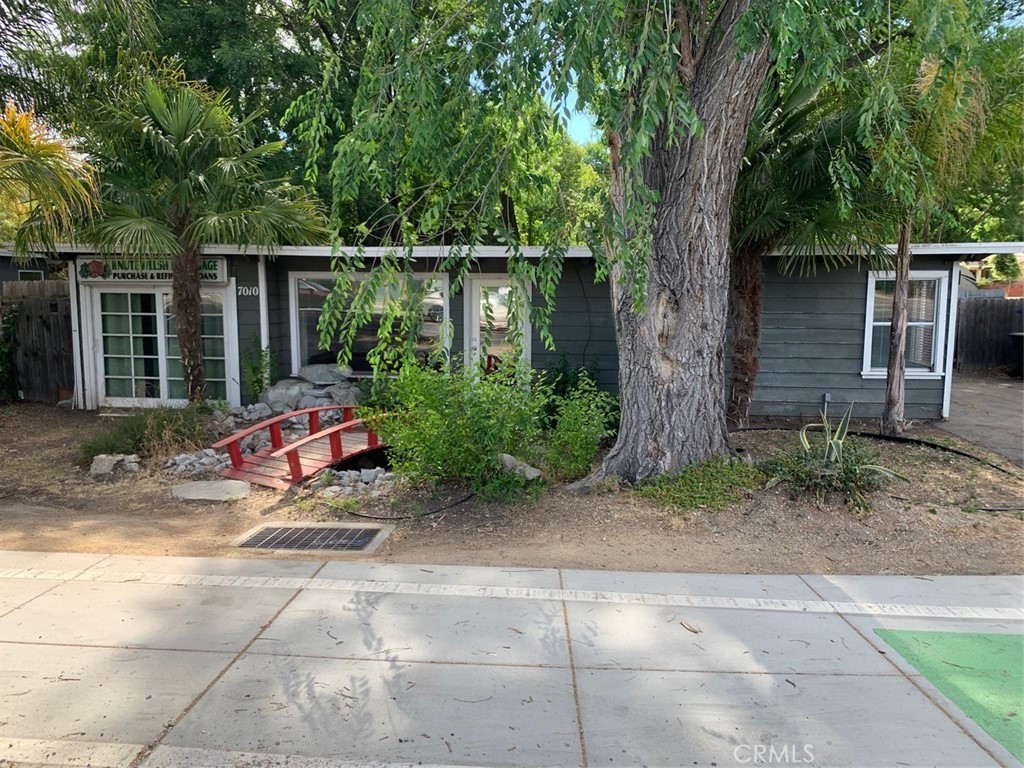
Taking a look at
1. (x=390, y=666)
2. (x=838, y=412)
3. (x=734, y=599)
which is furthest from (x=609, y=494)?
(x=838, y=412)

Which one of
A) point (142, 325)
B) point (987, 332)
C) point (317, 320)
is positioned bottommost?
point (987, 332)

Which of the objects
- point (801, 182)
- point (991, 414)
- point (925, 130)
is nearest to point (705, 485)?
point (801, 182)

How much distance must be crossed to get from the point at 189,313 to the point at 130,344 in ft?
8.81

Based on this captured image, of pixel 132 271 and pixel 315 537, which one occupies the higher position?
pixel 132 271

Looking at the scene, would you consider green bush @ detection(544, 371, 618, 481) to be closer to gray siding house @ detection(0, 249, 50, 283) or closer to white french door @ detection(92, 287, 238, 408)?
white french door @ detection(92, 287, 238, 408)

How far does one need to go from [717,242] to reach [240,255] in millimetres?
8318

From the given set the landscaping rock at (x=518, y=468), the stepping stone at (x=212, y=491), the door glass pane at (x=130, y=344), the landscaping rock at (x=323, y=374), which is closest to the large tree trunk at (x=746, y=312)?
the landscaping rock at (x=518, y=468)

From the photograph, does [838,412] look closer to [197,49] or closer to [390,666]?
[390,666]

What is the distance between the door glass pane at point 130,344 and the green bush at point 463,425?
717 centimetres

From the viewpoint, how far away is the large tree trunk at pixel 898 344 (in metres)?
9.36

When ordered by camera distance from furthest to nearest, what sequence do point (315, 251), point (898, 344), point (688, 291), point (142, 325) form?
point (142, 325)
point (315, 251)
point (898, 344)
point (688, 291)

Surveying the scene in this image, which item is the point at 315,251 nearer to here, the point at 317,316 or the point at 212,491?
the point at 317,316

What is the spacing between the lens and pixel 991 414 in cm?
1284

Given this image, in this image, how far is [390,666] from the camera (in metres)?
3.85
